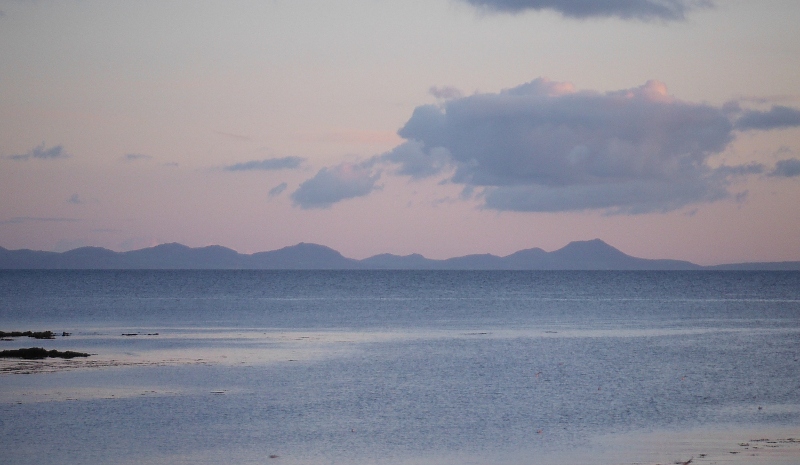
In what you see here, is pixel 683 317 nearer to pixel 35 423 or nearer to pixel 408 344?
pixel 408 344

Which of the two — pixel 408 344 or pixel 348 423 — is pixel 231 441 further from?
pixel 408 344

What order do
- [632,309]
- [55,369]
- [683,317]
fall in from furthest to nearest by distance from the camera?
[632,309], [683,317], [55,369]

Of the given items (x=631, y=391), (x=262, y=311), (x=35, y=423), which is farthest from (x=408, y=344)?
(x=262, y=311)

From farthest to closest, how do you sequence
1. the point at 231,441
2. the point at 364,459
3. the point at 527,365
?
the point at 527,365, the point at 231,441, the point at 364,459

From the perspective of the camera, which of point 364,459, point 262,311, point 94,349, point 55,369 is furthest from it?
point 262,311

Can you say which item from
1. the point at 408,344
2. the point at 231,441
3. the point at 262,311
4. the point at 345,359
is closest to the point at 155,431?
the point at 231,441

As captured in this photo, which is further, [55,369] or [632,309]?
[632,309]

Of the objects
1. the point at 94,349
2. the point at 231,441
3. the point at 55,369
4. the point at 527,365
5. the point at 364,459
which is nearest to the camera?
the point at 364,459

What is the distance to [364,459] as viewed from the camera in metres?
23.3

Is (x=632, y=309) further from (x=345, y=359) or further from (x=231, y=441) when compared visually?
(x=231, y=441)

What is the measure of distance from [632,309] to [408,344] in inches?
1965

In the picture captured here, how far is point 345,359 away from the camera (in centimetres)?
4522

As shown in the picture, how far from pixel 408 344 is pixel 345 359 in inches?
375

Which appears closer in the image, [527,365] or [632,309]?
[527,365]
